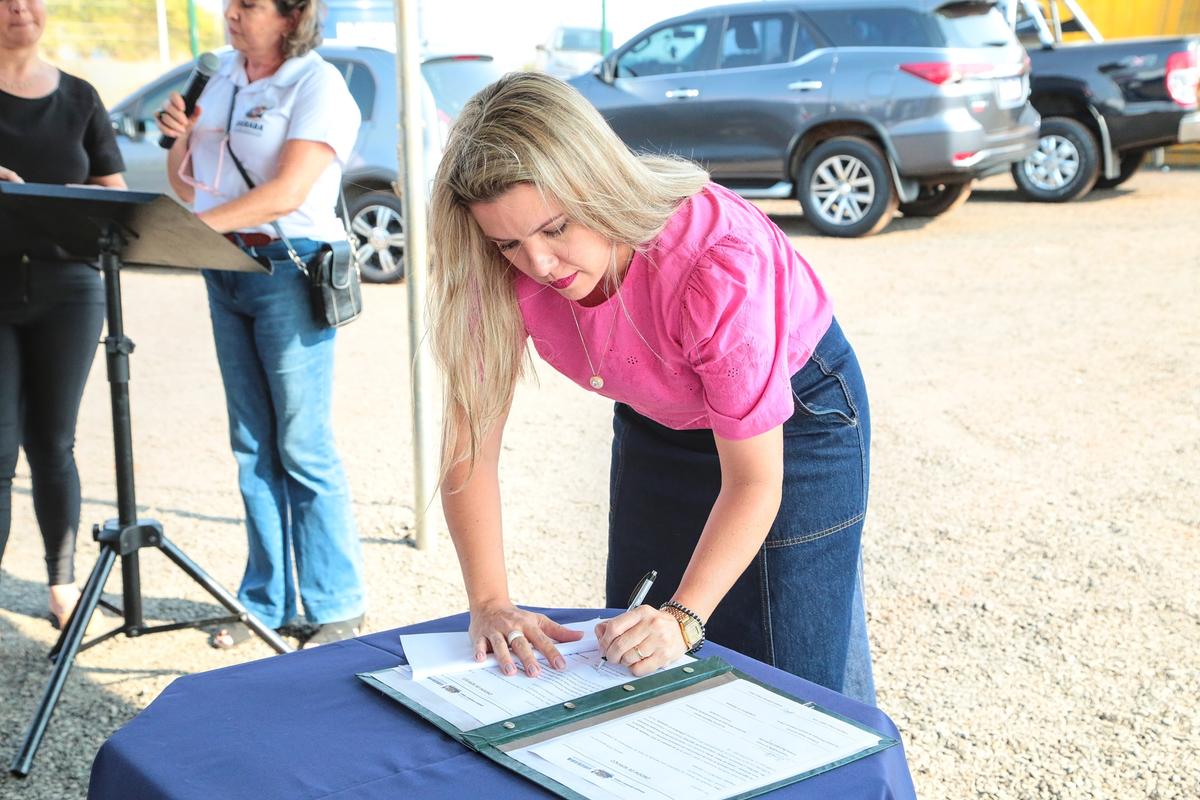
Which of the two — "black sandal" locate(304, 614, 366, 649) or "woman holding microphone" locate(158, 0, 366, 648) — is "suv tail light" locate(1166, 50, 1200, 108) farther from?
"black sandal" locate(304, 614, 366, 649)

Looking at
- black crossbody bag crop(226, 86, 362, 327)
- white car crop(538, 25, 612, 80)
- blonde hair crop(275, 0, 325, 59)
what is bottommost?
black crossbody bag crop(226, 86, 362, 327)

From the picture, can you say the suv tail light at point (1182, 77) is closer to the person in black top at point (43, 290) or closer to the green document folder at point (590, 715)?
the person in black top at point (43, 290)

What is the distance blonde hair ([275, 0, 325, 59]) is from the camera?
3.31m

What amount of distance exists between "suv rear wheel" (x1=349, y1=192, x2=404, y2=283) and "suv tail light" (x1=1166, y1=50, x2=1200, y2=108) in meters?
7.28

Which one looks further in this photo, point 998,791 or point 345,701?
point 998,791

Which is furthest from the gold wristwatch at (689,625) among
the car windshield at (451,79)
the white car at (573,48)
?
the white car at (573,48)

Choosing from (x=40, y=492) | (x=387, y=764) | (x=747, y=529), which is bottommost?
(x=40, y=492)

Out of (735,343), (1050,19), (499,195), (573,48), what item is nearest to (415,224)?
(499,195)

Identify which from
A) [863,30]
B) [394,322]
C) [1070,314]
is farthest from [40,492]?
[863,30]

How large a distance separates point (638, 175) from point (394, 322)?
6.47 metres

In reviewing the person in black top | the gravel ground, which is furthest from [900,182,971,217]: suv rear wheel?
the person in black top

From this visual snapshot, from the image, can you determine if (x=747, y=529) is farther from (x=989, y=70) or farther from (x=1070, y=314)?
(x=989, y=70)

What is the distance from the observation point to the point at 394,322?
8.10m

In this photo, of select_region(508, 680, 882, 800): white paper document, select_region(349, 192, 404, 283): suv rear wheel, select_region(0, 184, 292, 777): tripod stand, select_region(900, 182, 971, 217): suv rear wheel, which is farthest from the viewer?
select_region(900, 182, 971, 217): suv rear wheel
